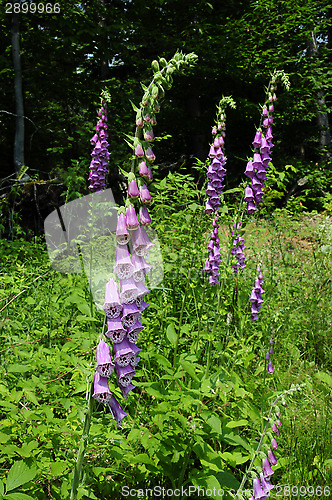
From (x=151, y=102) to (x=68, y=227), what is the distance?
15.8 feet

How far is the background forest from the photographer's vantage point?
1.75 metres

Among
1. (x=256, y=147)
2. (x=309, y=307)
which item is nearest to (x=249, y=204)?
(x=256, y=147)

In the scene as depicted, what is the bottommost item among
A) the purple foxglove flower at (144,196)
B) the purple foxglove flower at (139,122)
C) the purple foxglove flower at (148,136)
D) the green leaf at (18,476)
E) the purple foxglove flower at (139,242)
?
the green leaf at (18,476)

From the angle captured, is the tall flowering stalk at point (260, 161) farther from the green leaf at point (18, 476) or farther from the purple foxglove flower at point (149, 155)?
the green leaf at point (18, 476)

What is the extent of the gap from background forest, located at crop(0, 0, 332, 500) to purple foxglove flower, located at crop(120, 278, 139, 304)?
7.3 inches

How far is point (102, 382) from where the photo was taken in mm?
1353

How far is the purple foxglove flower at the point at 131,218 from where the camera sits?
4.49ft

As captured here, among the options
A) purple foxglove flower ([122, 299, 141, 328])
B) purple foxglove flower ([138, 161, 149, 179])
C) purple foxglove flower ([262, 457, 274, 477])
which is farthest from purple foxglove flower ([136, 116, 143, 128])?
purple foxglove flower ([262, 457, 274, 477])

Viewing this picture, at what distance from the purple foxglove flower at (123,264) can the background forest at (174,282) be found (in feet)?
0.87

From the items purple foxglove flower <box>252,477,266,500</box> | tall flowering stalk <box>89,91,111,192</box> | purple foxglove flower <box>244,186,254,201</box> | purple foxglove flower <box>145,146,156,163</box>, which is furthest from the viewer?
tall flowering stalk <box>89,91,111,192</box>

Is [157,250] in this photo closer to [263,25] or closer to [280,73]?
[280,73]

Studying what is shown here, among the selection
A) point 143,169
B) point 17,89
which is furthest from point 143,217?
point 17,89

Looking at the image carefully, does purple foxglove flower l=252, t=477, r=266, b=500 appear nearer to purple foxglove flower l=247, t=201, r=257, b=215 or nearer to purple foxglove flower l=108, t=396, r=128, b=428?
purple foxglove flower l=108, t=396, r=128, b=428

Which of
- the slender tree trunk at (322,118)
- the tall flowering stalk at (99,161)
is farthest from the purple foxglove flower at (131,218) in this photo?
the slender tree trunk at (322,118)
